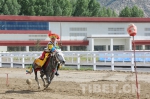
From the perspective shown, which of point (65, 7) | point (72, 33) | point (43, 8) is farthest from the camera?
point (65, 7)

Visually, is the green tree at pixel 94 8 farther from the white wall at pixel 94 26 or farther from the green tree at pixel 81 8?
the white wall at pixel 94 26

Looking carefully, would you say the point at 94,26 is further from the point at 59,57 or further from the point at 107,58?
the point at 59,57

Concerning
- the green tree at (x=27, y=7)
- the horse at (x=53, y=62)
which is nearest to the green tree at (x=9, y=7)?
the green tree at (x=27, y=7)

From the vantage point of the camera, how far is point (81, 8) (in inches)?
4094

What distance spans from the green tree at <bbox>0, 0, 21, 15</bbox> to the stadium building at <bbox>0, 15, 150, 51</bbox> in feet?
67.2

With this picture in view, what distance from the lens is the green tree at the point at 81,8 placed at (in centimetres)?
10369

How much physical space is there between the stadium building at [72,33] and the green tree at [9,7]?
20489mm

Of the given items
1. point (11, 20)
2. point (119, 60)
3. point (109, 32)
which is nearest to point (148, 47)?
point (109, 32)

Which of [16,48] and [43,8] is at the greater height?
[43,8]

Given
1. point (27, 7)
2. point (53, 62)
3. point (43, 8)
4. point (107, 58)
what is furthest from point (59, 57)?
point (27, 7)

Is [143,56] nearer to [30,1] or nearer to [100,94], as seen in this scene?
[100,94]

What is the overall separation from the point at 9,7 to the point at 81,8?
72.3 feet

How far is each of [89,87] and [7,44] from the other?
58739 millimetres

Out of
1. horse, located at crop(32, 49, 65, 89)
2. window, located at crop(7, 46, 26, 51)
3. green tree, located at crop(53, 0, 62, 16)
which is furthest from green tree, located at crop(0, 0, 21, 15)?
horse, located at crop(32, 49, 65, 89)
